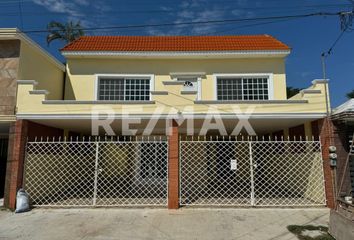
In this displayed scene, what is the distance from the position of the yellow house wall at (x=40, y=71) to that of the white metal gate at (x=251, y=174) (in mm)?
5969

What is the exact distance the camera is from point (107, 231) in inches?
276

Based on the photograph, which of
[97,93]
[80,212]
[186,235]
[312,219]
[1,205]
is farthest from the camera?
[97,93]

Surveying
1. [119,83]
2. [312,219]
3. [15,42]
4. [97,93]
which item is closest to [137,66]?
[119,83]

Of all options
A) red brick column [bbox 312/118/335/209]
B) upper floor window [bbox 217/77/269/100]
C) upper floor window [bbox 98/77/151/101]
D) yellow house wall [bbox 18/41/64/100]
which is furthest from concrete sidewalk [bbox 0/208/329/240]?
upper floor window [bbox 217/77/269/100]

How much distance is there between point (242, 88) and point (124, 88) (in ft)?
17.4

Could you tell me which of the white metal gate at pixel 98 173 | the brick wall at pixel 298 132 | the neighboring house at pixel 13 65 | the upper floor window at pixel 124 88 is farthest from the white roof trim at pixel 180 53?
the white metal gate at pixel 98 173

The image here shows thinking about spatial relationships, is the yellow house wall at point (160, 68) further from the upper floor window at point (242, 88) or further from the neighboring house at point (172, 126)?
the upper floor window at point (242, 88)

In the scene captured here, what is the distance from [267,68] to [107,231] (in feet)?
32.1

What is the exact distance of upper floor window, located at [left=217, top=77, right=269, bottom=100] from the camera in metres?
13.2

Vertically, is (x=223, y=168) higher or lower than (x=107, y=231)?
higher

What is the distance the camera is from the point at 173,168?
9.16 meters

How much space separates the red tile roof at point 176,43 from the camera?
13.5m

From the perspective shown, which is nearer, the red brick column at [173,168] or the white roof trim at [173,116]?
the red brick column at [173,168]

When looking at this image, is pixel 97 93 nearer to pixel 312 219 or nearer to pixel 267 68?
pixel 267 68
